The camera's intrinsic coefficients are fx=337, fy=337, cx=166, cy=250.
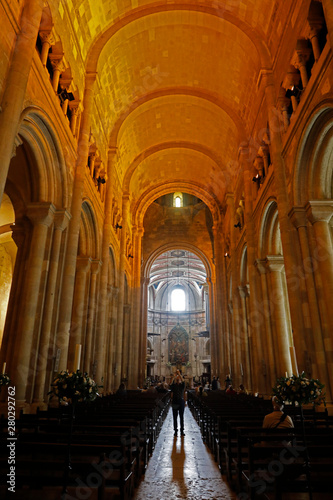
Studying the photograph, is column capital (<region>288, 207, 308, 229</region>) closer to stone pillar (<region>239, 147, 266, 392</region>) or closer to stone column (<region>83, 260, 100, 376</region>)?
stone pillar (<region>239, 147, 266, 392</region>)

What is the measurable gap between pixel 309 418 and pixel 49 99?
34.3 ft

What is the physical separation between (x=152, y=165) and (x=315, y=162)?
56.6 feet

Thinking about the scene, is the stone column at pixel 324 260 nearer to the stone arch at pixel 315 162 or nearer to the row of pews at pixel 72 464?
the stone arch at pixel 315 162

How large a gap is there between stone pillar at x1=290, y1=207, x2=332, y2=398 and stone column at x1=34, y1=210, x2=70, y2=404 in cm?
702

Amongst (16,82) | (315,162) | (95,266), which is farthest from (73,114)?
(315,162)

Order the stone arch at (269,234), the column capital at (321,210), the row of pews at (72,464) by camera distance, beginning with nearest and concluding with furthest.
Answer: the row of pews at (72,464), the column capital at (321,210), the stone arch at (269,234)

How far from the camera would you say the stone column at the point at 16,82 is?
6711mm

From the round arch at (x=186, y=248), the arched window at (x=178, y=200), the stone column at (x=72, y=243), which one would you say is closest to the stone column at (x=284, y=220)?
the stone column at (x=72, y=243)

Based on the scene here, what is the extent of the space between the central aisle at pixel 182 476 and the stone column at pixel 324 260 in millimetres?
4022

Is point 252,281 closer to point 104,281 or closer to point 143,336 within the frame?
point 104,281

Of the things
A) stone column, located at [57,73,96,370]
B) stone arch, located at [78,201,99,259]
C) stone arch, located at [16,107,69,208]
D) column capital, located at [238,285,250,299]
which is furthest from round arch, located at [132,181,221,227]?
stone arch, located at [16,107,69,208]

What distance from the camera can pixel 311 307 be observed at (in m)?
9.22

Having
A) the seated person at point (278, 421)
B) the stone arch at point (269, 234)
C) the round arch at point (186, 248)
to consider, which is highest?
the round arch at point (186, 248)

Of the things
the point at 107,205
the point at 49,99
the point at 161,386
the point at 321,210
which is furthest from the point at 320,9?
the point at 161,386
